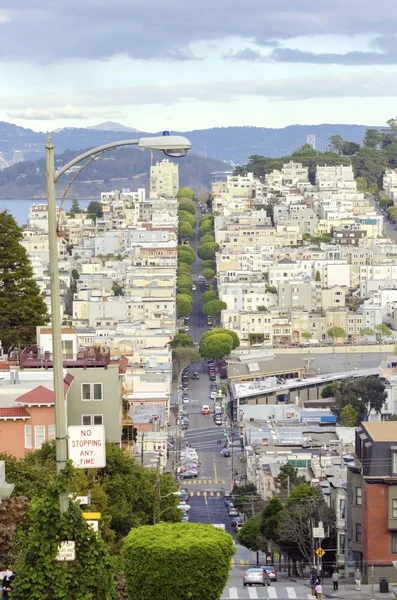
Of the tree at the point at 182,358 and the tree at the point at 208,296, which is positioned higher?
the tree at the point at 208,296

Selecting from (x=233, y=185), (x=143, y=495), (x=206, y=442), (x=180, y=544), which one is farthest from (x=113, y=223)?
(x=180, y=544)

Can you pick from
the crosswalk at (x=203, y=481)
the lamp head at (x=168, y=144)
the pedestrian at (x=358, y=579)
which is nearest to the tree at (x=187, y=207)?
the crosswalk at (x=203, y=481)

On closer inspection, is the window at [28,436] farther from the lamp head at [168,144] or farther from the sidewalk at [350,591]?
the lamp head at [168,144]

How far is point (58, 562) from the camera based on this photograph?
54.5 feet

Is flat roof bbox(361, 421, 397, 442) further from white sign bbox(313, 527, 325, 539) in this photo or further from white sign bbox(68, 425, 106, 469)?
white sign bbox(68, 425, 106, 469)

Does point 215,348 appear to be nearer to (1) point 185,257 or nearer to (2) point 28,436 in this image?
(1) point 185,257

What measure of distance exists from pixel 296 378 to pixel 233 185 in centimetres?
8540

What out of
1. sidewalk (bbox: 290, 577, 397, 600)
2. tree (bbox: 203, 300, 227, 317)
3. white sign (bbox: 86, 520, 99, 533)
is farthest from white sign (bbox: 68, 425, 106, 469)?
tree (bbox: 203, 300, 227, 317)

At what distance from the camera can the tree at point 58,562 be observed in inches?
648

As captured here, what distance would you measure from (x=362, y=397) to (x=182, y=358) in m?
23.4

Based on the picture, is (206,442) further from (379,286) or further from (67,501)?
(67,501)

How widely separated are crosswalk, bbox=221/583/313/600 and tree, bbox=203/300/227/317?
96.7 metres

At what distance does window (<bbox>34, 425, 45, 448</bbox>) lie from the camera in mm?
28828

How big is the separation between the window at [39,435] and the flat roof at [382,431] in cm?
1070
